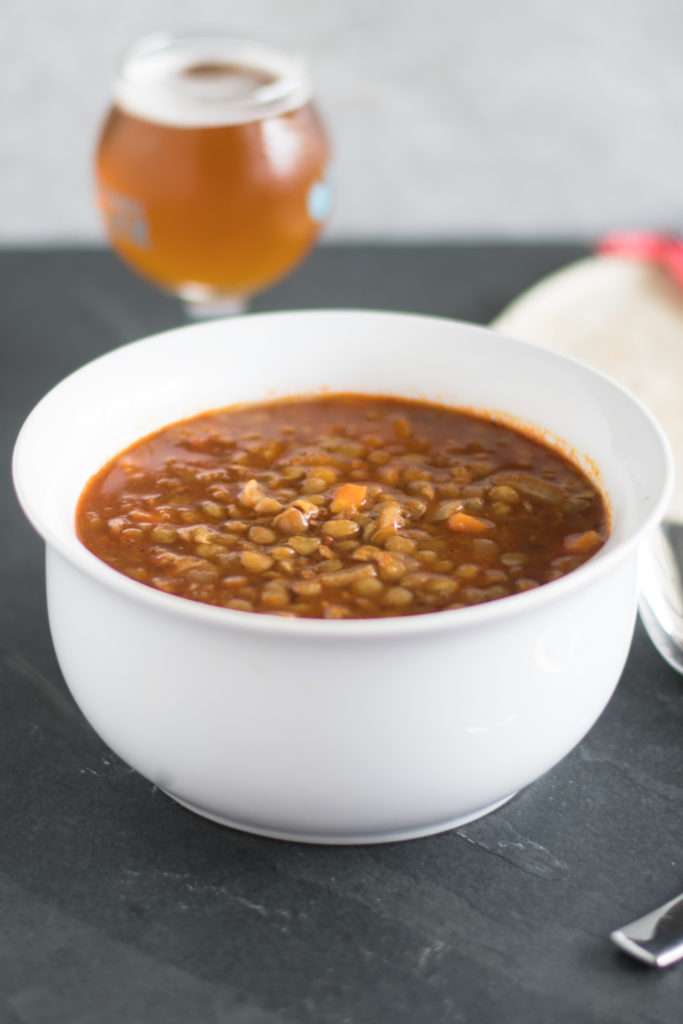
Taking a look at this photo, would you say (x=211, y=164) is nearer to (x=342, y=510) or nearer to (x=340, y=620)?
(x=342, y=510)

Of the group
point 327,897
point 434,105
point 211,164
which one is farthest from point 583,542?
point 434,105

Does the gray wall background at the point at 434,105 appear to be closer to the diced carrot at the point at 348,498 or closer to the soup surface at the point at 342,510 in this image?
the soup surface at the point at 342,510

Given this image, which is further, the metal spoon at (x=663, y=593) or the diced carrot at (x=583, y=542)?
the metal spoon at (x=663, y=593)

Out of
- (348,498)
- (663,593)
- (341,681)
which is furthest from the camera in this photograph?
(663,593)

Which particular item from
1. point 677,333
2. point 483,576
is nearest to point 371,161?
point 677,333

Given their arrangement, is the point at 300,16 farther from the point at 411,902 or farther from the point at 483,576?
the point at 411,902

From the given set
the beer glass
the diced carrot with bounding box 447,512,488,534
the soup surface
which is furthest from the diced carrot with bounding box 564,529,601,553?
the beer glass

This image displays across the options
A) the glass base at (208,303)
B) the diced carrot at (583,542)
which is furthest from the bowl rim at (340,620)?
the glass base at (208,303)
